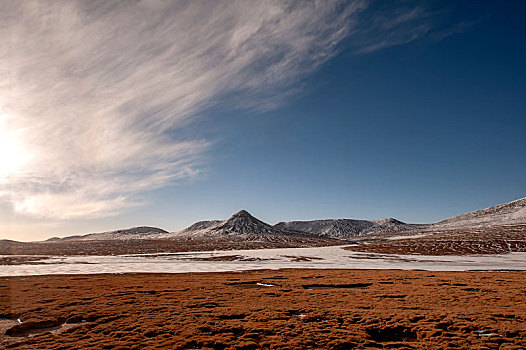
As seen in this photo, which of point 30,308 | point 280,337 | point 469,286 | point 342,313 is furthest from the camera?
point 469,286

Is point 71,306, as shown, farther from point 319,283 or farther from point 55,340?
point 319,283

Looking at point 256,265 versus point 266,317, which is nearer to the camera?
point 266,317

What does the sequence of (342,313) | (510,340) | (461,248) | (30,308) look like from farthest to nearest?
(461,248)
(30,308)
(342,313)
(510,340)

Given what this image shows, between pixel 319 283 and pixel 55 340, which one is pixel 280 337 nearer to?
pixel 55 340

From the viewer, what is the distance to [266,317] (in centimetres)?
1936

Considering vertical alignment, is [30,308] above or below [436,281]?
above

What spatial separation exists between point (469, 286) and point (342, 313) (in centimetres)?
1952

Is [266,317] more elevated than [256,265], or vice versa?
[266,317]

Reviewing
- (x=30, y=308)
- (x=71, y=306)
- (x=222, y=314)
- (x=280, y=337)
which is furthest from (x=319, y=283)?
(x=30, y=308)

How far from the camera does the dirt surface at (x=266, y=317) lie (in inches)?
594

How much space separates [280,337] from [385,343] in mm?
5321

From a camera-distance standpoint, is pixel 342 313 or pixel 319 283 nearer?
pixel 342 313

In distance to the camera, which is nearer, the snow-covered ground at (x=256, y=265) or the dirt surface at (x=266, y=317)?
the dirt surface at (x=266, y=317)

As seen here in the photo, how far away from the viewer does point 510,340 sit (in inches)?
565
